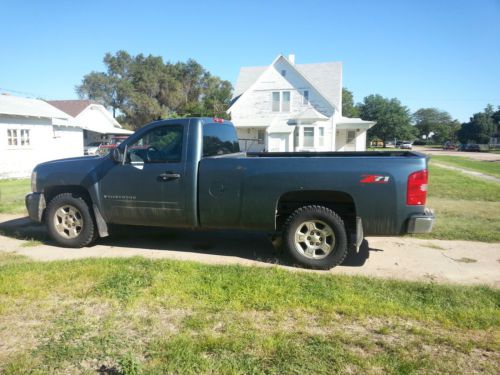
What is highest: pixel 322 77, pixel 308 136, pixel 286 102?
pixel 322 77

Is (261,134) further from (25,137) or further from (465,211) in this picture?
(465,211)

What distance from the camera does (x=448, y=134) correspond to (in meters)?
104

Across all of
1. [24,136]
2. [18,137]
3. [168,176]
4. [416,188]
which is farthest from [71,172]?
[24,136]

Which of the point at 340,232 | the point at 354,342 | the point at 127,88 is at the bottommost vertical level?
the point at 354,342

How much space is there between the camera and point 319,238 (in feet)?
16.1

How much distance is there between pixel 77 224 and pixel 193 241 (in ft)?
5.88

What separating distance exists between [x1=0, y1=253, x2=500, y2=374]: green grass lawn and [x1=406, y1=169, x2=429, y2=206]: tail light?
960mm

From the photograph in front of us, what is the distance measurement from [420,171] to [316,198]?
1.28 m

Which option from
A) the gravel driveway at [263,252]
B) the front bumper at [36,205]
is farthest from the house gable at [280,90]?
the front bumper at [36,205]

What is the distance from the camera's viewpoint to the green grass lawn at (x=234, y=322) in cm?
283

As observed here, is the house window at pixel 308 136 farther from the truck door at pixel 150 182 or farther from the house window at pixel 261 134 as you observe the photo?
the truck door at pixel 150 182

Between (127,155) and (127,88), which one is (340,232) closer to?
(127,155)

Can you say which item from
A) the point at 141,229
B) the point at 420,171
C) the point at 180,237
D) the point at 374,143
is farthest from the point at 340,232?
the point at 374,143

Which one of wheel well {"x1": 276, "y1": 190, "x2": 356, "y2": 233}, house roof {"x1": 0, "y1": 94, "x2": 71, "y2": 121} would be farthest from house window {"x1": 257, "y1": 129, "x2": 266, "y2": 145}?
wheel well {"x1": 276, "y1": 190, "x2": 356, "y2": 233}
